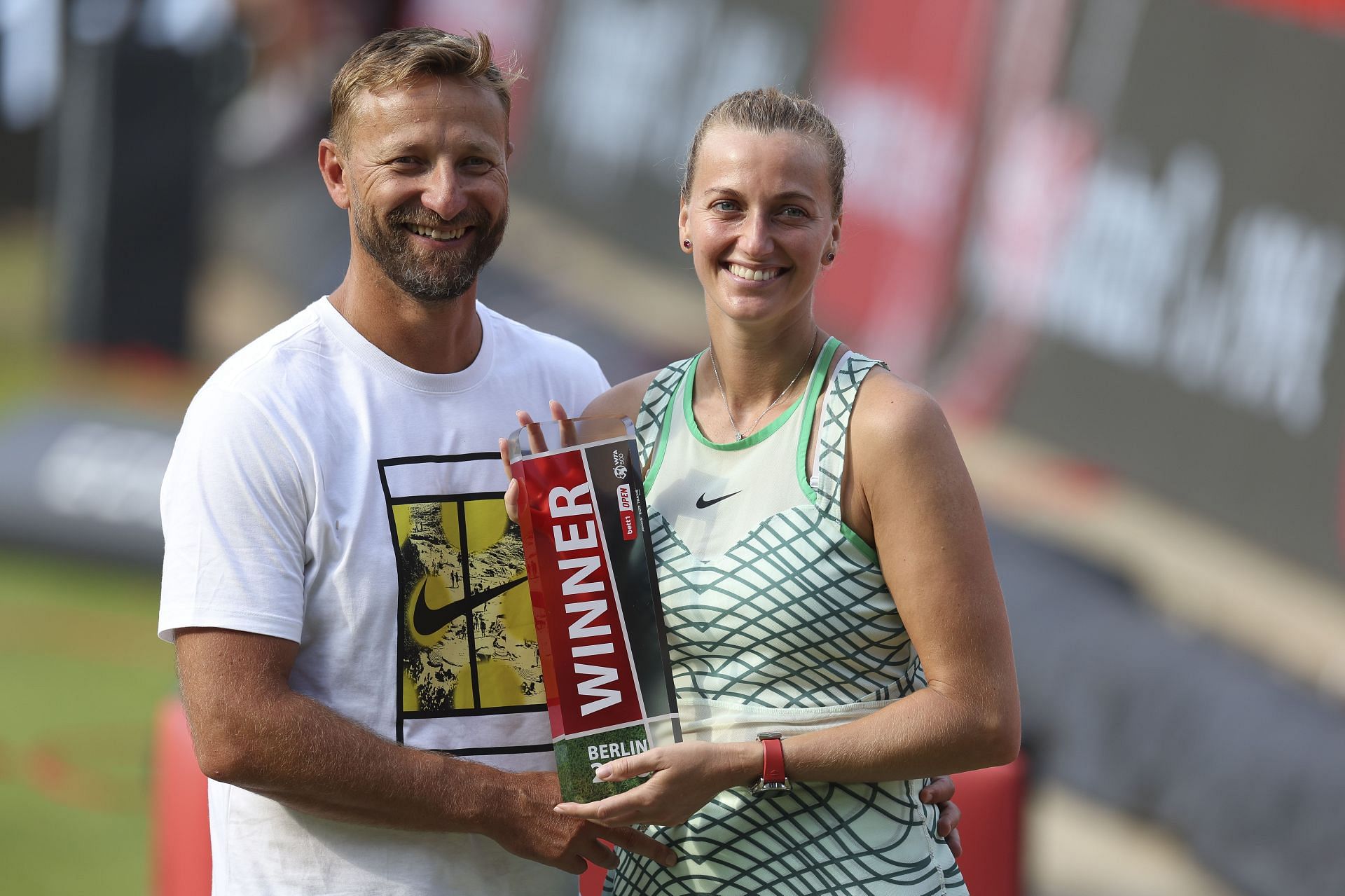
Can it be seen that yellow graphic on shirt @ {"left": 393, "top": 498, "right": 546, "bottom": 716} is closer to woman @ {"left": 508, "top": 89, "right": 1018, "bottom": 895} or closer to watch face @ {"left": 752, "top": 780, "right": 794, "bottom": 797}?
woman @ {"left": 508, "top": 89, "right": 1018, "bottom": 895}

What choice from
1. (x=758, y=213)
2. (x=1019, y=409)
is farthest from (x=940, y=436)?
(x=1019, y=409)

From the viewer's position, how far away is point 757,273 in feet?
6.81

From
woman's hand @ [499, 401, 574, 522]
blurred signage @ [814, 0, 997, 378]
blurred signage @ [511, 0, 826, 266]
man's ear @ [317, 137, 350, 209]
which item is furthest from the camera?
blurred signage @ [511, 0, 826, 266]

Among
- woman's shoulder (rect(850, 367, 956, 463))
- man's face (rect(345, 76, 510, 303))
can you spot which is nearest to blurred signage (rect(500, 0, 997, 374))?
man's face (rect(345, 76, 510, 303))

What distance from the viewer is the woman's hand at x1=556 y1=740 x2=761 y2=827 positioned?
1.98 m

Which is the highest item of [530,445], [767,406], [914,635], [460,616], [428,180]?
[428,180]

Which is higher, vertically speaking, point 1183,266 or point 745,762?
point 1183,266

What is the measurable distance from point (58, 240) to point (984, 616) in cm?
1161

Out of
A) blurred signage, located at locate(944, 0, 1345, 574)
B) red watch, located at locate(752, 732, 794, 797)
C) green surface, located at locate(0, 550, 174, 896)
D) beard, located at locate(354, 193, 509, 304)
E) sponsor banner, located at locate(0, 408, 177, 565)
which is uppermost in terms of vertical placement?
blurred signage, located at locate(944, 0, 1345, 574)

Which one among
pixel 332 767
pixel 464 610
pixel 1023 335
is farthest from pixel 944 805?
pixel 1023 335

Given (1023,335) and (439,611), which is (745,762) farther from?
(1023,335)

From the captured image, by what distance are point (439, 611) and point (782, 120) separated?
2.75ft

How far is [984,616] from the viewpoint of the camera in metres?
2.04

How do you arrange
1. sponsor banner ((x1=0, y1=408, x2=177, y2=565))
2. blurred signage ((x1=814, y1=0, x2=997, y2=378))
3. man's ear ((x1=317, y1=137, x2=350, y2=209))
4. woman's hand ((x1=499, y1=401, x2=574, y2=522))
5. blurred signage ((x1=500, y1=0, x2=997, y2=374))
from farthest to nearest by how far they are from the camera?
1. sponsor banner ((x1=0, y1=408, x2=177, y2=565))
2. blurred signage ((x1=500, y1=0, x2=997, y2=374))
3. blurred signage ((x1=814, y1=0, x2=997, y2=378))
4. man's ear ((x1=317, y1=137, x2=350, y2=209))
5. woman's hand ((x1=499, y1=401, x2=574, y2=522))
